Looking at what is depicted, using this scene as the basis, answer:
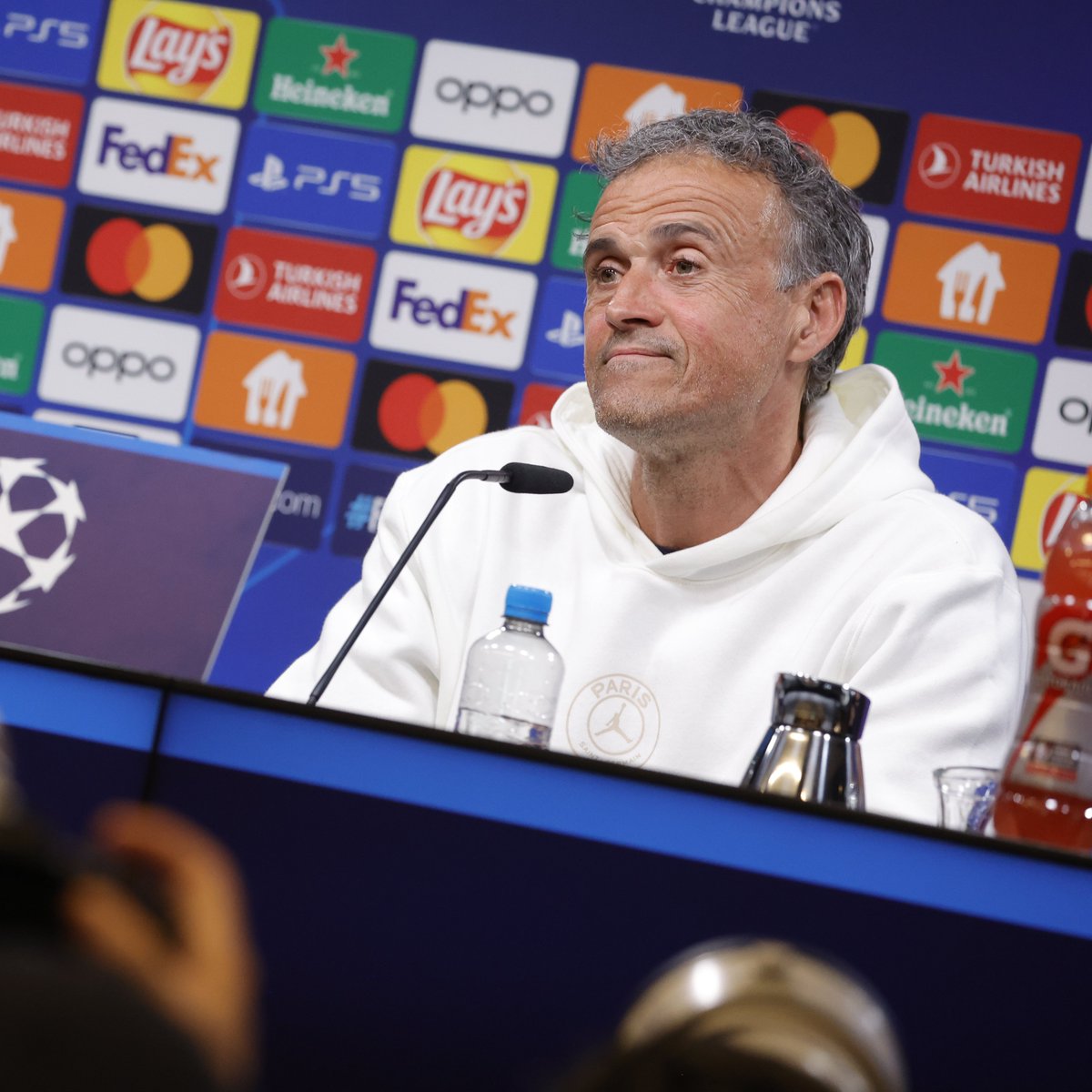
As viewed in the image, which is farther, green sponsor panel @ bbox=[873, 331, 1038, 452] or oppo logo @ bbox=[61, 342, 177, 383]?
oppo logo @ bbox=[61, 342, 177, 383]

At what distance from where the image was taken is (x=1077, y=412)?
9.01ft

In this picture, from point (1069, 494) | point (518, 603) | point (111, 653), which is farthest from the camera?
point (1069, 494)

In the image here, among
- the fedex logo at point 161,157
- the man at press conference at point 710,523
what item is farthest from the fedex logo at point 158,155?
the man at press conference at point 710,523

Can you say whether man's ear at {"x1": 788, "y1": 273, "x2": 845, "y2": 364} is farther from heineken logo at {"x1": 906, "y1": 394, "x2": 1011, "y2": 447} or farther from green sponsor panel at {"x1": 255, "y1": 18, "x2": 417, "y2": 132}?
green sponsor panel at {"x1": 255, "y1": 18, "x2": 417, "y2": 132}

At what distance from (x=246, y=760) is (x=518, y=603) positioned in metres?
0.52

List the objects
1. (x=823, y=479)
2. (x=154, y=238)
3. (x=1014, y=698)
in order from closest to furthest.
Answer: (x=1014, y=698)
(x=823, y=479)
(x=154, y=238)

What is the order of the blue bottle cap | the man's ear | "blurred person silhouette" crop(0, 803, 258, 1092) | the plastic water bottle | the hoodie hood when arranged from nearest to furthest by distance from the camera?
"blurred person silhouette" crop(0, 803, 258, 1092)
the blue bottle cap
the plastic water bottle
the hoodie hood
the man's ear

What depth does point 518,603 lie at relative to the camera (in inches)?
50.7

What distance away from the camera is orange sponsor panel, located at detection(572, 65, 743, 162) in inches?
111

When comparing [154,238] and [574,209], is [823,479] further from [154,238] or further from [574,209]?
[154,238]

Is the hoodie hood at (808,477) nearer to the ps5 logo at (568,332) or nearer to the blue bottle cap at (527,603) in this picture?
the blue bottle cap at (527,603)

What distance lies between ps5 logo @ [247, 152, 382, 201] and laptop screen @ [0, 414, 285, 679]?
65cm

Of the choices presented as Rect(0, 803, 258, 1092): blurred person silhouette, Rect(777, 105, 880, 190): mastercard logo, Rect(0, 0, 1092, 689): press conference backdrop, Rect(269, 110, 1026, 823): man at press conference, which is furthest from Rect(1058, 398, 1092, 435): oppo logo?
Rect(0, 803, 258, 1092): blurred person silhouette

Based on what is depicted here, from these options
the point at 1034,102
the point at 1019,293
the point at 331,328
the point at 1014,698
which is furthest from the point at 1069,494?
the point at 331,328
